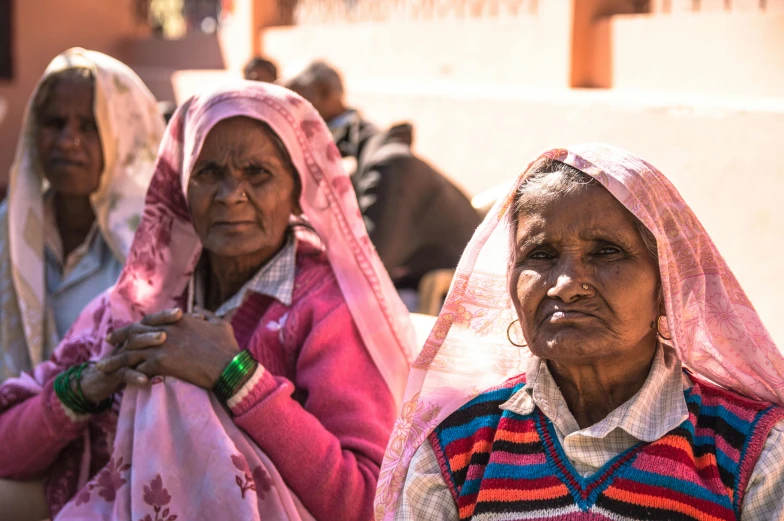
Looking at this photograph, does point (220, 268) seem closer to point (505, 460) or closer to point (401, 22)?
point (505, 460)

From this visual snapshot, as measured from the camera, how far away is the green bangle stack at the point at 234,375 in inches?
104

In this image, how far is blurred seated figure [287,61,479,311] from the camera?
616 cm

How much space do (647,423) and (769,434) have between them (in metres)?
0.23

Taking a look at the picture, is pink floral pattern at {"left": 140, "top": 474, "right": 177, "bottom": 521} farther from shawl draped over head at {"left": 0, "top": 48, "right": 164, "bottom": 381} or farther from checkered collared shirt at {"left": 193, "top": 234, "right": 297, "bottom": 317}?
shawl draped over head at {"left": 0, "top": 48, "right": 164, "bottom": 381}

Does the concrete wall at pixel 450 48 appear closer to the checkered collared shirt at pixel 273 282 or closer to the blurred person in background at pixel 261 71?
the blurred person in background at pixel 261 71

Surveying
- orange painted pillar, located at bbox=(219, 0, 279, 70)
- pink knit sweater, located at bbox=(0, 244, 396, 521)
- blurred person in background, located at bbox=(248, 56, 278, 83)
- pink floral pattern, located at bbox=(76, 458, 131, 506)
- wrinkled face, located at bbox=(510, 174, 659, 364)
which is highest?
orange painted pillar, located at bbox=(219, 0, 279, 70)

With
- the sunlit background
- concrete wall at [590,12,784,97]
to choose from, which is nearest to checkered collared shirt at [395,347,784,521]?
the sunlit background

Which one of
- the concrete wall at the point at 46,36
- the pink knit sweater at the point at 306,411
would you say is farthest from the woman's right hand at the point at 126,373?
the concrete wall at the point at 46,36

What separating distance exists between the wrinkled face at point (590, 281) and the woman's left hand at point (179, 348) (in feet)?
3.16

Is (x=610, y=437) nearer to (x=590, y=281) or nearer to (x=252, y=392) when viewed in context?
(x=590, y=281)

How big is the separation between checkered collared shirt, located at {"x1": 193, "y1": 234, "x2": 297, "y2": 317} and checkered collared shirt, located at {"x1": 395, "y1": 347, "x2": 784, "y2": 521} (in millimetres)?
857

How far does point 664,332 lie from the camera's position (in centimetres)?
224

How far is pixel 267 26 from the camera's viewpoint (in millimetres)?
10812

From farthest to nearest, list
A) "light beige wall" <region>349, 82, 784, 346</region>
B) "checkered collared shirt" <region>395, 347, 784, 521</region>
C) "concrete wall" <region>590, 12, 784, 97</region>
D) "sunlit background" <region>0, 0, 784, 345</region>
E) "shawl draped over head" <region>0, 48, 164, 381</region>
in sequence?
"concrete wall" <region>590, 12, 784, 97</region> < "sunlit background" <region>0, 0, 784, 345</region> < "light beige wall" <region>349, 82, 784, 346</region> < "shawl draped over head" <region>0, 48, 164, 381</region> < "checkered collared shirt" <region>395, 347, 784, 521</region>
